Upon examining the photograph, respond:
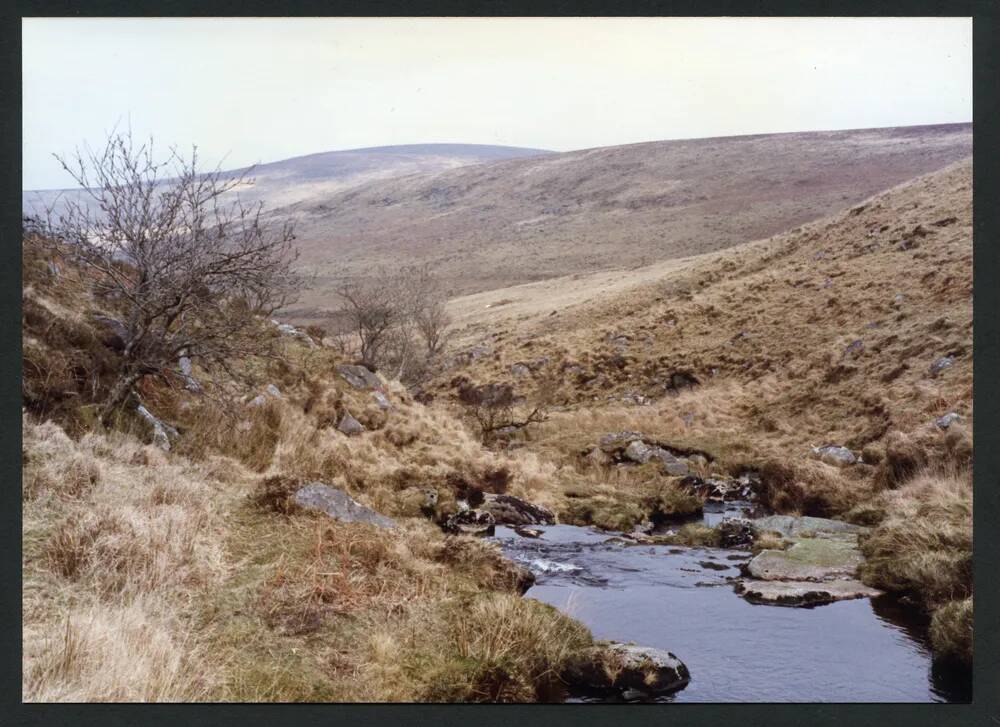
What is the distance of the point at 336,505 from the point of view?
1090 cm

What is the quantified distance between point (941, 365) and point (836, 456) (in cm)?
441

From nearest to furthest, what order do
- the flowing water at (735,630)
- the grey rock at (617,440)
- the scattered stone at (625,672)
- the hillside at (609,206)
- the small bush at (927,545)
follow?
the scattered stone at (625,672), the flowing water at (735,630), the small bush at (927,545), the grey rock at (617,440), the hillside at (609,206)

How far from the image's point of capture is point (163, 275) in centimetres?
1098

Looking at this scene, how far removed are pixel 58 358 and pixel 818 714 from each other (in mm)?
10337

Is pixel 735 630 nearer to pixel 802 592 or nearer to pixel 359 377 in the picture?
pixel 802 592

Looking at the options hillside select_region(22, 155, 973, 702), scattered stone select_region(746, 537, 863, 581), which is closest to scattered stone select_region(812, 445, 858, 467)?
hillside select_region(22, 155, 973, 702)

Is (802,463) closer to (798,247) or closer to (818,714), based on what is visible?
(818,714)

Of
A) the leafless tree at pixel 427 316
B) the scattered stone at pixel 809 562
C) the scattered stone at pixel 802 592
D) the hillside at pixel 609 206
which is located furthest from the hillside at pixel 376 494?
the hillside at pixel 609 206

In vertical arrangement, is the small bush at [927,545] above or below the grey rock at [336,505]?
below

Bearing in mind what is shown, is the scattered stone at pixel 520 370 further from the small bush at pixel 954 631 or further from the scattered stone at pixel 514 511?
the small bush at pixel 954 631

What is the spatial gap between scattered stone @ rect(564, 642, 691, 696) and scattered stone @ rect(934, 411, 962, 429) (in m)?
12.0

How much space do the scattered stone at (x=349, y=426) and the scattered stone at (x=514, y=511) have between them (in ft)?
9.95

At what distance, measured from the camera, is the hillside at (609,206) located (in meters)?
96.5

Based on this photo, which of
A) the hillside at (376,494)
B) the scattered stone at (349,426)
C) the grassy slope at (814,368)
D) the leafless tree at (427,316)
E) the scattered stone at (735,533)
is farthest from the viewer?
the leafless tree at (427,316)
